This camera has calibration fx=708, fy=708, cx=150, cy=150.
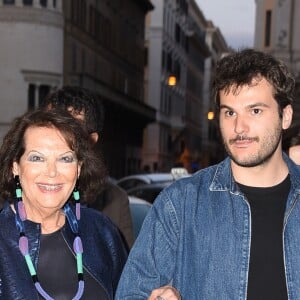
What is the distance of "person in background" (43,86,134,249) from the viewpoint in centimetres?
426

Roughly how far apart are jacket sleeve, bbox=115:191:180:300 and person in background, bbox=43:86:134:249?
125cm

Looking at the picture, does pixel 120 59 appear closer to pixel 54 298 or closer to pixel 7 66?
pixel 7 66

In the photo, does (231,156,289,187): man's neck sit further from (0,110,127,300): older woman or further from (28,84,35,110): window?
(28,84,35,110): window

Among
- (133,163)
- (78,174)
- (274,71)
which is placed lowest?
(133,163)

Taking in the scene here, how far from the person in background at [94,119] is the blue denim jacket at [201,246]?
127 cm

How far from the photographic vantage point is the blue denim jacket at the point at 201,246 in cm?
277

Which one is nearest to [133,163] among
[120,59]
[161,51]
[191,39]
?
[120,59]

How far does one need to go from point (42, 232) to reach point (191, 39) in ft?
260

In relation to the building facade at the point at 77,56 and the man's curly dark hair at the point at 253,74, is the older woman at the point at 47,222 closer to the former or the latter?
the man's curly dark hair at the point at 253,74

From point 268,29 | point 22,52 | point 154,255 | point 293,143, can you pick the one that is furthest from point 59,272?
point 268,29

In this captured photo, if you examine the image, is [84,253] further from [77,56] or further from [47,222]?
[77,56]

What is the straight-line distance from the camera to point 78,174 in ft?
11.2

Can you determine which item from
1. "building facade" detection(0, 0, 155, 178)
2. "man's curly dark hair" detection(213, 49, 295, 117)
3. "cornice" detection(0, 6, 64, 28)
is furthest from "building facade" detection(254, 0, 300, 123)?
"man's curly dark hair" detection(213, 49, 295, 117)

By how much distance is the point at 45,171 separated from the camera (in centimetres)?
315
